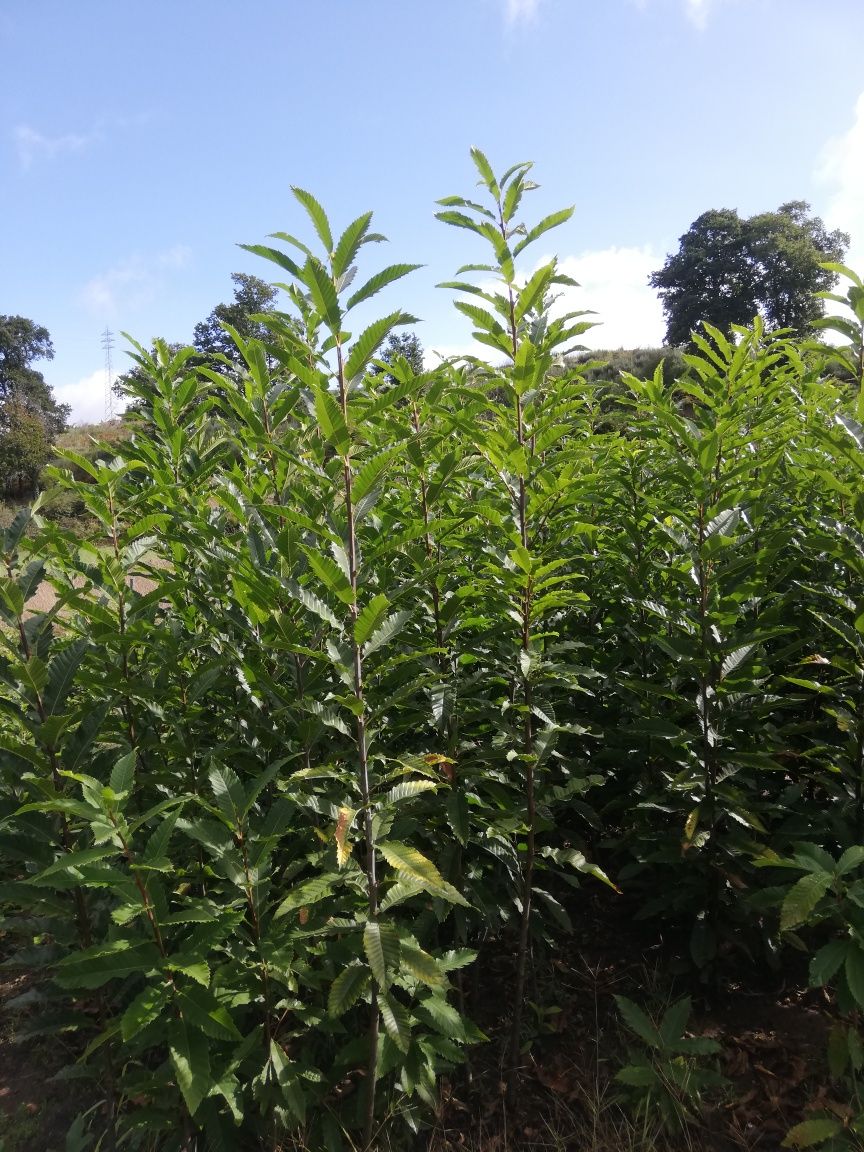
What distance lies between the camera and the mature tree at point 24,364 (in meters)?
56.0

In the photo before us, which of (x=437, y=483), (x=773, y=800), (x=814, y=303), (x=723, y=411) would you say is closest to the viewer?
(x=437, y=483)

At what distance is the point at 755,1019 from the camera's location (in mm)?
3152

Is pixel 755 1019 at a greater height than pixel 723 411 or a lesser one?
lesser

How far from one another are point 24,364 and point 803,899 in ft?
234

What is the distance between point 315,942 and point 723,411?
8.54ft

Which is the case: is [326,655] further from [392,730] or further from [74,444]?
[74,444]

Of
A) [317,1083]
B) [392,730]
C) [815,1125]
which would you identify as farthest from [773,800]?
[317,1083]

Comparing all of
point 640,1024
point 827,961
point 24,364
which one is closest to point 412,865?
point 827,961

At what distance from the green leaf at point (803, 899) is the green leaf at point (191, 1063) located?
175 cm

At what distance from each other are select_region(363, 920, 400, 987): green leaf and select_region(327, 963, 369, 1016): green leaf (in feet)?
0.44

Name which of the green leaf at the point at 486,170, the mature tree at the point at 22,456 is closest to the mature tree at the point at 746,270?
the mature tree at the point at 22,456

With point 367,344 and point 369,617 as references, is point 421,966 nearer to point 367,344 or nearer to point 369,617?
point 369,617

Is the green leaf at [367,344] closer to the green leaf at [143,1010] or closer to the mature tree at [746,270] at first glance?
the green leaf at [143,1010]

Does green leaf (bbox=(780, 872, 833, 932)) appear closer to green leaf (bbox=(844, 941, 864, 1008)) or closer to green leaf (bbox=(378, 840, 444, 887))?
green leaf (bbox=(844, 941, 864, 1008))
